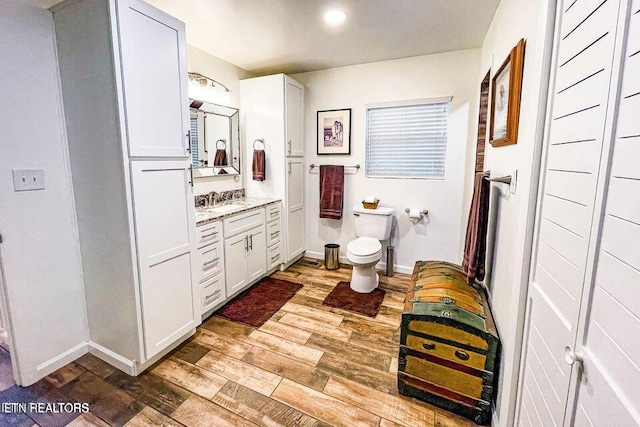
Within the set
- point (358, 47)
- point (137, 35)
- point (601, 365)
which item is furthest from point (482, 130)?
point (137, 35)

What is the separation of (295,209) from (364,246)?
1.08 metres

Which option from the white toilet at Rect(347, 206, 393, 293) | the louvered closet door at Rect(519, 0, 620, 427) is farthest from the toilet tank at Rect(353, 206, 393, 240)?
the louvered closet door at Rect(519, 0, 620, 427)

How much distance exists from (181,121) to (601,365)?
7.20ft

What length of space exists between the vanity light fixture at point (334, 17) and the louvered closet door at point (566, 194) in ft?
4.99

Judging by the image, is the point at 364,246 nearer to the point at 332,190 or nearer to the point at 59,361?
the point at 332,190

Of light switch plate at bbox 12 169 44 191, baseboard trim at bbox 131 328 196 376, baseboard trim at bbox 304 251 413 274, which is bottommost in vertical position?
baseboard trim at bbox 131 328 196 376

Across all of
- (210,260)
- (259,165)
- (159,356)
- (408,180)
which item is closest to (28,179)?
(210,260)

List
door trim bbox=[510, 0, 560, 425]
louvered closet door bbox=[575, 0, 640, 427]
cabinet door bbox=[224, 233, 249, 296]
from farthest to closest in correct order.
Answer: cabinet door bbox=[224, 233, 249, 296], door trim bbox=[510, 0, 560, 425], louvered closet door bbox=[575, 0, 640, 427]

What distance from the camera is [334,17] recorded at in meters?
2.16

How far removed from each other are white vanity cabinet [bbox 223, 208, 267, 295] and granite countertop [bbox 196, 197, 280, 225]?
0.17 ft

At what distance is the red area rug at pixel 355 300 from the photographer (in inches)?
102

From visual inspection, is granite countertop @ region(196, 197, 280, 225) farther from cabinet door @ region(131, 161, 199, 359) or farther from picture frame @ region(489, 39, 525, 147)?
picture frame @ region(489, 39, 525, 147)

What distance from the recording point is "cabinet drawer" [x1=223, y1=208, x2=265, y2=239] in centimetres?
254

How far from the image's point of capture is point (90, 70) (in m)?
1.61
